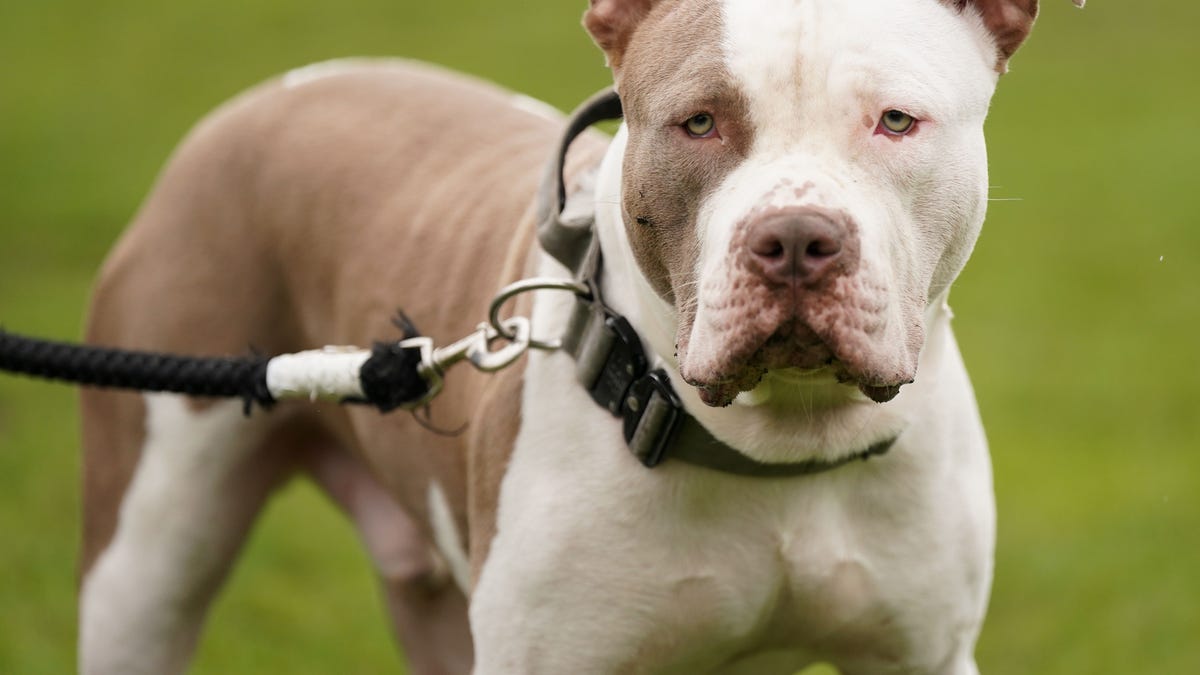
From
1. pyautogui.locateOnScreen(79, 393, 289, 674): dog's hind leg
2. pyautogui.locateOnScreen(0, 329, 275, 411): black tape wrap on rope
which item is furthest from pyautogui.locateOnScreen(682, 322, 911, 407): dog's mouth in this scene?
pyautogui.locateOnScreen(79, 393, 289, 674): dog's hind leg

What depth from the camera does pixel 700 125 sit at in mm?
2668

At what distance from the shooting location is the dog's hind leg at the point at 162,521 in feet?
13.5

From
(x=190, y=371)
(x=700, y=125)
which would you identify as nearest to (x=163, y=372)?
(x=190, y=371)

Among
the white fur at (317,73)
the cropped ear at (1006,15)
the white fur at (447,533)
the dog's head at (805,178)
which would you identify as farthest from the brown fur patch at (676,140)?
the white fur at (317,73)

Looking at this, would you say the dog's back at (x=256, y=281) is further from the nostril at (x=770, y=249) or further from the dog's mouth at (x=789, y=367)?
the nostril at (x=770, y=249)

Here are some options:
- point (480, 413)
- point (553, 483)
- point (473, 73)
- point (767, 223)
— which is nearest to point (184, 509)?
point (480, 413)

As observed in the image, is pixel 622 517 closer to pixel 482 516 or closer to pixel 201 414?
pixel 482 516

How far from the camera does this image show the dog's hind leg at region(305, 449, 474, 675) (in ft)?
14.7

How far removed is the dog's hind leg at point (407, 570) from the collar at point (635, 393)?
4.97ft

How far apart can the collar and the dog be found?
0.7 inches

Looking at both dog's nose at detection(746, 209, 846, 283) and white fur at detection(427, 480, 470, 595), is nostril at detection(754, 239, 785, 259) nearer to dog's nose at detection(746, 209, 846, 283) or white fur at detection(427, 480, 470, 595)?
dog's nose at detection(746, 209, 846, 283)

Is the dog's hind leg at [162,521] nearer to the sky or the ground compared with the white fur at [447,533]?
nearer to the ground

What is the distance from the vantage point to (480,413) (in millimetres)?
3277

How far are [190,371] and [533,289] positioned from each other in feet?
2.32
